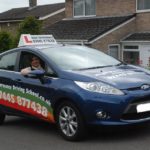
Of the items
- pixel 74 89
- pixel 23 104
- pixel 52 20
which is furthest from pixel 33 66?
pixel 52 20

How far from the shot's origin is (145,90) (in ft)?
23.3

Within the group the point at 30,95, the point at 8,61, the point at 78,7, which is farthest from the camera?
the point at 78,7

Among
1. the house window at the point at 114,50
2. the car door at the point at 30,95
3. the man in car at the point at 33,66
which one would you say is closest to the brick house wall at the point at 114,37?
the house window at the point at 114,50

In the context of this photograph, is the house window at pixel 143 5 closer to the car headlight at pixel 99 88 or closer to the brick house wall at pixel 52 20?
the brick house wall at pixel 52 20

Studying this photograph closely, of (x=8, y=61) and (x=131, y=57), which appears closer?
(x=8, y=61)

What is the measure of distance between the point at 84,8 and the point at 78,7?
0.78 metres

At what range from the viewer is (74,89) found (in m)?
7.25

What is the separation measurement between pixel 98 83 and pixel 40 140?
147 centimetres

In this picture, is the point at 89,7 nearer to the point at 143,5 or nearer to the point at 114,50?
the point at 114,50

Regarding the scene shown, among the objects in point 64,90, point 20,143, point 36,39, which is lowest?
point 20,143

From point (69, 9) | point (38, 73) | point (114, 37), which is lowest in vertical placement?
point (114, 37)

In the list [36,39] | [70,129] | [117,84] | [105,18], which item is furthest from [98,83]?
[105,18]

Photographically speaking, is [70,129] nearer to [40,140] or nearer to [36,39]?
[40,140]

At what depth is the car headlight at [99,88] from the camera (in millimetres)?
6996
